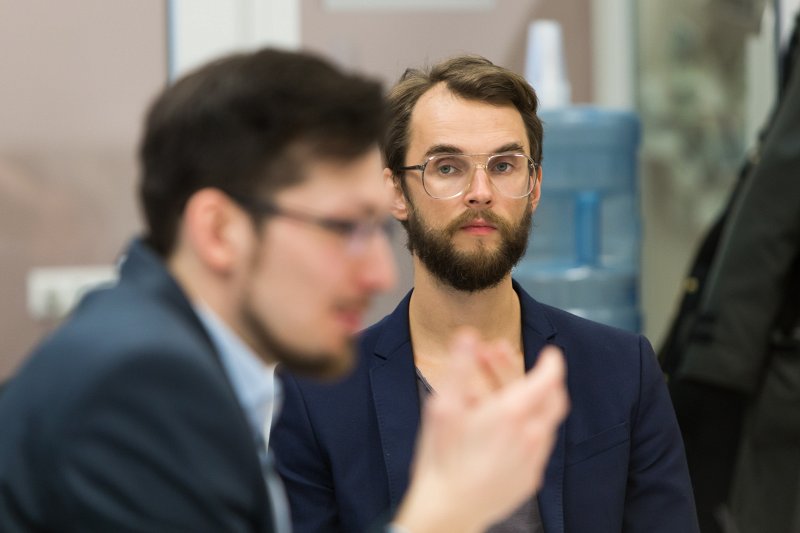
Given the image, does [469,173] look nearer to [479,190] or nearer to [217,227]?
[479,190]

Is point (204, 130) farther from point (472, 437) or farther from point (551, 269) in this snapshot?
point (551, 269)

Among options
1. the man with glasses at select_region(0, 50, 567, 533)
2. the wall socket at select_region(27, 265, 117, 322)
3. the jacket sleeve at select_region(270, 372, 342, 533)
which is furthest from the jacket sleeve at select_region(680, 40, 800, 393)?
the man with glasses at select_region(0, 50, 567, 533)

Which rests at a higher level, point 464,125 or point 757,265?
point 464,125

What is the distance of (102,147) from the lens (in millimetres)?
3385

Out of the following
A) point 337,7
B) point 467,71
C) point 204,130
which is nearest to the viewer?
point 204,130

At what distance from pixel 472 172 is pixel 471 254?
5.3 inches

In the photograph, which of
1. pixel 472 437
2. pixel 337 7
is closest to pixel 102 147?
pixel 337 7

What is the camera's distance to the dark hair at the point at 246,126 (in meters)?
1.03

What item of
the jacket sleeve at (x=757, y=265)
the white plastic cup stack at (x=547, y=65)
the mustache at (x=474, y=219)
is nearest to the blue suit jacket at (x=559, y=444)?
the mustache at (x=474, y=219)

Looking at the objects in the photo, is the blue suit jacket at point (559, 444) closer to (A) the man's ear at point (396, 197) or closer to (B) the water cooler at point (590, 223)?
(A) the man's ear at point (396, 197)

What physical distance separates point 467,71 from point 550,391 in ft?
3.27

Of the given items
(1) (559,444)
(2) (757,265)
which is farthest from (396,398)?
(2) (757,265)

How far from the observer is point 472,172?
1854 mm

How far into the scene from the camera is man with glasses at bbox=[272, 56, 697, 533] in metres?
A: 1.68
